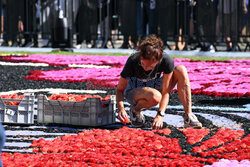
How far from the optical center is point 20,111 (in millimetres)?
7203

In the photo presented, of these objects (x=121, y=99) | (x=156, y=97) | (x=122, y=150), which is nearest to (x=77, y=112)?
(x=121, y=99)

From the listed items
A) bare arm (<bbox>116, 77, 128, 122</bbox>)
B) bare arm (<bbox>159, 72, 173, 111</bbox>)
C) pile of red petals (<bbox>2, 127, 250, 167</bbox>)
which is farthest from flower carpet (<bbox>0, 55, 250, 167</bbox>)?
bare arm (<bbox>159, 72, 173, 111</bbox>)

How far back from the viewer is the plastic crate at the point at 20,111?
23.3ft

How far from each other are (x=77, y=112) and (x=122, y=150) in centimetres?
158

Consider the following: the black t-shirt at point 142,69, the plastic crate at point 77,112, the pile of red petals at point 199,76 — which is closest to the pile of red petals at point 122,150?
the plastic crate at point 77,112

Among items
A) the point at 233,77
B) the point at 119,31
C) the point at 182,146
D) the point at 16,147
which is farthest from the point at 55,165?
the point at 119,31

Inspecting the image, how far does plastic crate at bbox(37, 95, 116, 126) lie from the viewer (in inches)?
278

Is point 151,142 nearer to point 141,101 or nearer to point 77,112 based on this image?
point 141,101

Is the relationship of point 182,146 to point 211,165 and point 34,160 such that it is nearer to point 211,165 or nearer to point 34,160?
point 211,165

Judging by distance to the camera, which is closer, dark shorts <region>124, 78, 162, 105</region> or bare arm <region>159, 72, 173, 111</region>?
bare arm <region>159, 72, 173, 111</region>

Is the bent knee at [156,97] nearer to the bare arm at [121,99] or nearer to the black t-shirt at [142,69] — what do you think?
the black t-shirt at [142,69]

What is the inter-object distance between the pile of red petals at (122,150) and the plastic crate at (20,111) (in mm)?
854

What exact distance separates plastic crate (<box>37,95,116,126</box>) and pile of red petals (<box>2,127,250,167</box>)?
0.47m

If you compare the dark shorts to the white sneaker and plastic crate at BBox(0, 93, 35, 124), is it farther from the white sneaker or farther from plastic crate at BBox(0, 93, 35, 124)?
plastic crate at BBox(0, 93, 35, 124)
